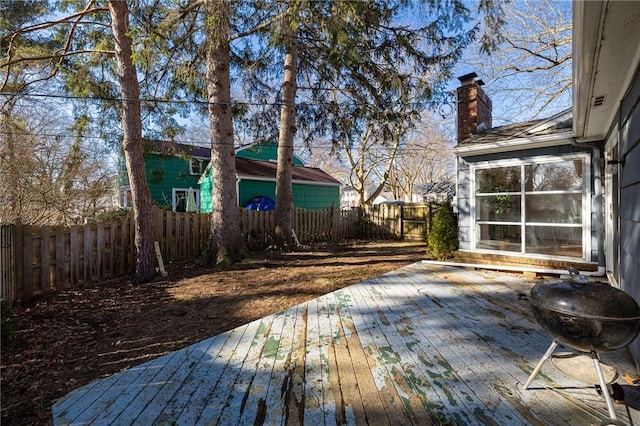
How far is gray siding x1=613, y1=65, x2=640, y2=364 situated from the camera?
2438 millimetres

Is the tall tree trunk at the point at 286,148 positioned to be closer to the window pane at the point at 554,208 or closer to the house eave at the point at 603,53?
the window pane at the point at 554,208

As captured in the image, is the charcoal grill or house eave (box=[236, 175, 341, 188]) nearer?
the charcoal grill

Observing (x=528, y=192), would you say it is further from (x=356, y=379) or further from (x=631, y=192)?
(x=356, y=379)

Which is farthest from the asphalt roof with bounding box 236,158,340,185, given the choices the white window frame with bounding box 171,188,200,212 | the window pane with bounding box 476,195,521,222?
the window pane with bounding box 476,195,521,222

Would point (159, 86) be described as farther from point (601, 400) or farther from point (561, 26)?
point (561, 26)

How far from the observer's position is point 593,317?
1.64 meters

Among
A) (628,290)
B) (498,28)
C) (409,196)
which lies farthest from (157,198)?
(409,196)

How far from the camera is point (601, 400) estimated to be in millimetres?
1971

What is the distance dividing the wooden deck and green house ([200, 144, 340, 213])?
925cm

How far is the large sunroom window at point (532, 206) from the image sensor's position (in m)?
5.46

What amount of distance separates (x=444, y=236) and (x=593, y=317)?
206 inches

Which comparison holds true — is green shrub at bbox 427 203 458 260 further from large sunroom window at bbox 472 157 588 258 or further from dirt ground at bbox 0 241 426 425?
dirt ground at bbox 0 241 426 425

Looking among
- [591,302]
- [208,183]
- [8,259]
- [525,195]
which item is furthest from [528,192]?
[208,183]

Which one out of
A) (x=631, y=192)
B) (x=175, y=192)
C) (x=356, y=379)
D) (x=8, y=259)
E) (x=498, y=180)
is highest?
(x=175, y=192)
